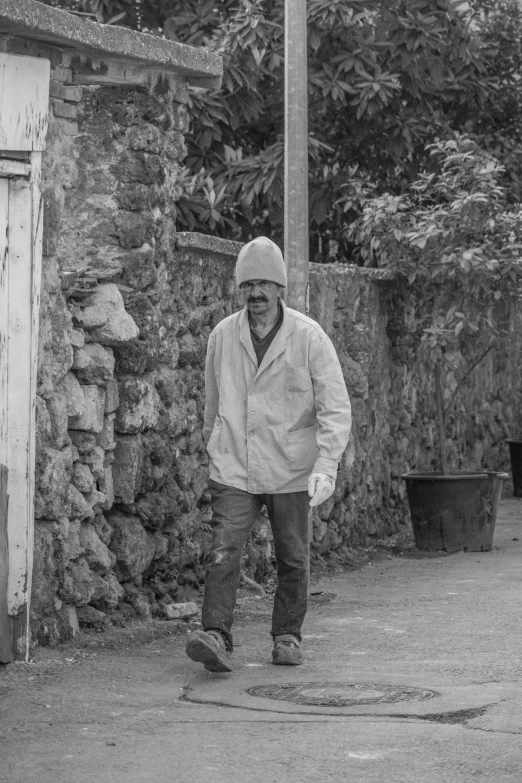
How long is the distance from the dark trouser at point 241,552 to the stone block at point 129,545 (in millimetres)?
993

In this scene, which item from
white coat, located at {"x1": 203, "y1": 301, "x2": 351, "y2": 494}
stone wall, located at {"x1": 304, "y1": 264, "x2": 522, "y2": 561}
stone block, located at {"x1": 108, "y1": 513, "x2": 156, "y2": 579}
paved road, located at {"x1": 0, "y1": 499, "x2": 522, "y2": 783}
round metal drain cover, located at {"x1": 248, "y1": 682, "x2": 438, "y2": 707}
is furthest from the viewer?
stone wall, located at {"x1": 304, "y1": 264, "x2": 522, "y2": 561}

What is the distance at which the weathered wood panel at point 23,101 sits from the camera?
20.3ft

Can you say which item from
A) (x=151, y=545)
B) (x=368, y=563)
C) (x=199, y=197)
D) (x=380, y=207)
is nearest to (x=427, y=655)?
(x=151, y=545)

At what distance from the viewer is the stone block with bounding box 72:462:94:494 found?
6910mm

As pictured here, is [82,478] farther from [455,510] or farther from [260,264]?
[455,510]

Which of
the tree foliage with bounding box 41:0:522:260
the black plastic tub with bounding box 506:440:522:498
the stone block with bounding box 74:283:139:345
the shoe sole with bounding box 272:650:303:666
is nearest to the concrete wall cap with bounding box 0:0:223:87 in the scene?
the stone block with bounding box 74:283:139:345

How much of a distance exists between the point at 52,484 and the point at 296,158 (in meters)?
2.75

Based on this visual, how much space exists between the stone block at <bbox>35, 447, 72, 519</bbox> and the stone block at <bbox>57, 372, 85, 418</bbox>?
0.73ft

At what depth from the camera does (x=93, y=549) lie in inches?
275

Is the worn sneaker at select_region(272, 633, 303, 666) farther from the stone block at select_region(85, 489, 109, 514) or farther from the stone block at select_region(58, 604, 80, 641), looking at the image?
the stone block at select_region(85, 489, 109, 514)

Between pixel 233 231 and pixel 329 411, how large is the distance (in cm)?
708

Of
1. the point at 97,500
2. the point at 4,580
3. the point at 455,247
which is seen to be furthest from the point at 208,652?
the point at 455,247

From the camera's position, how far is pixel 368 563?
10188mm

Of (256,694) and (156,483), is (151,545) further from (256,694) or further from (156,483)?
(256,694)
